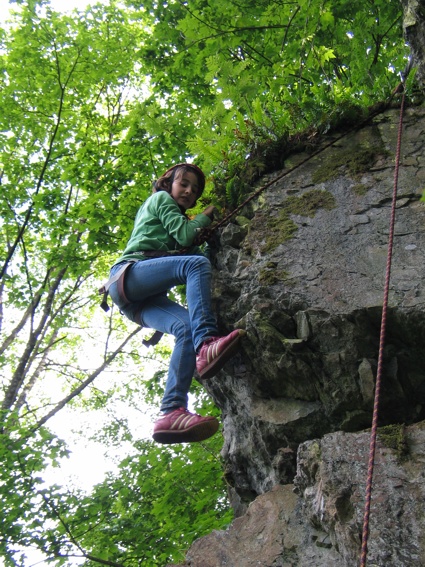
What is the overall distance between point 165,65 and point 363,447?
8.66 m

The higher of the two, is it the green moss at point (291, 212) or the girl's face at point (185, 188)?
the girl's face at point (185, 188)

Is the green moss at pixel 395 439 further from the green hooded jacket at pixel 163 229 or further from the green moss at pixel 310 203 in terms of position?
the green hooded jacket at pixel 163 229

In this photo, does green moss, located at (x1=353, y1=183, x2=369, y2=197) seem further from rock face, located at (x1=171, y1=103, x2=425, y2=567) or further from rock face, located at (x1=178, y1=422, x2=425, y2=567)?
rock face, located at (x1=178, y1=422, x2=425, y2=567)

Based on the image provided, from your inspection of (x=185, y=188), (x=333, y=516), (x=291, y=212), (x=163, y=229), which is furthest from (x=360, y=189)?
(x=333, y=516)

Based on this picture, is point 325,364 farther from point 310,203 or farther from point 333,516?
point 310,203

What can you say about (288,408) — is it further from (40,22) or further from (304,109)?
(40,22)

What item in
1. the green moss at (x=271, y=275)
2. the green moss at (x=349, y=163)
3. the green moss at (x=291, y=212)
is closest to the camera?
the green moss at (x=271, y=275)

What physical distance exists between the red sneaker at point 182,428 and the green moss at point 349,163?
8.07 ft

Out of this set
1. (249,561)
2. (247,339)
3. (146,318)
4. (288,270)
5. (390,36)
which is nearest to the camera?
(249,561)

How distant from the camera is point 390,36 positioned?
6723 millimetres

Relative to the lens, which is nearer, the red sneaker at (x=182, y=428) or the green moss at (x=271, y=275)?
the red sneaker at (x=182, y=428)

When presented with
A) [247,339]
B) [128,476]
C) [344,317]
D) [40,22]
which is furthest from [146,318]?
[40,22]

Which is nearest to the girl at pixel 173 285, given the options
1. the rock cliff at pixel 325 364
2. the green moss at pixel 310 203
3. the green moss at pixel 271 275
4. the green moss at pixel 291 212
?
the rock cliff at pixel 325 364

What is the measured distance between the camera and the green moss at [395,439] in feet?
9.33
